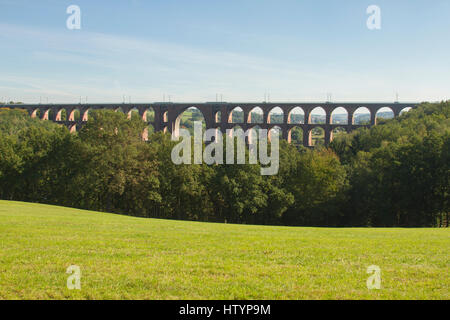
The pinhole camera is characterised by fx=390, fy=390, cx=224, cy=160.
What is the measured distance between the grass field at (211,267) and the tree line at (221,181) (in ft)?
73.9

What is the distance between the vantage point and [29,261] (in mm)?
7531

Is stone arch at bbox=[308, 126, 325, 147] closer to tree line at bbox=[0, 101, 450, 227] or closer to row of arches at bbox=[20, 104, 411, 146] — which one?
row of arches at bbox=[20, 104, 411, 146]

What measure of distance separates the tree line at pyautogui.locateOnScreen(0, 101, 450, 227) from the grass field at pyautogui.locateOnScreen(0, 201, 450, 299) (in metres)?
22.5

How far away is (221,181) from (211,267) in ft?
96.8

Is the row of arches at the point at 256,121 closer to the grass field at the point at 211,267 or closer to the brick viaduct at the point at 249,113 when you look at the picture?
the brick viaduct at the point at 249,113

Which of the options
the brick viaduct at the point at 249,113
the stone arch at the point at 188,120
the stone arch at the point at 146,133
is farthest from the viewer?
the stone arch at the point at 188,120

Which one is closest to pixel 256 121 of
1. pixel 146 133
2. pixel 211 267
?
pixel 146 133

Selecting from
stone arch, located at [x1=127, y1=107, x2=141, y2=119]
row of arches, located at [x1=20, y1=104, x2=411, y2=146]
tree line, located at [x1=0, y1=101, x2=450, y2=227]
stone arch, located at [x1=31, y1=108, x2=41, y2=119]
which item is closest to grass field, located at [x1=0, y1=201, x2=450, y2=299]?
tree line, located at [x1=0, y1=101, x2=450, y2=227]

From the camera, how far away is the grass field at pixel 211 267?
586cm

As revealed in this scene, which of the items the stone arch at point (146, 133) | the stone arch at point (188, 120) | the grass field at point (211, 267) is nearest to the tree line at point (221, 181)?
the stone arch at point (146, 133)

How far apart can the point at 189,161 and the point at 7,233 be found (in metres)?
26.1

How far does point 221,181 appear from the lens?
36.9 metres

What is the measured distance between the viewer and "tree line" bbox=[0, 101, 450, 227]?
33.1 metres

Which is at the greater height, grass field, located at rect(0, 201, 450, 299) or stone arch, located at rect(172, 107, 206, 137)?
stone arch, located at rect(172, 107, 206, 137)
